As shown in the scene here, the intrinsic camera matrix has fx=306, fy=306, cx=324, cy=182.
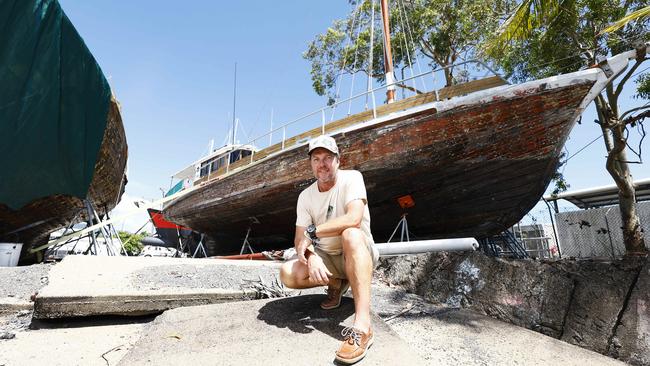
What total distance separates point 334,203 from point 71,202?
6123 millimetres

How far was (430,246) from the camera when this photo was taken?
294cm

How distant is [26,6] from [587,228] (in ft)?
51.9

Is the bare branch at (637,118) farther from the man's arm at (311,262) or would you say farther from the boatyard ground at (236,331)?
the man's arm at (311,262)

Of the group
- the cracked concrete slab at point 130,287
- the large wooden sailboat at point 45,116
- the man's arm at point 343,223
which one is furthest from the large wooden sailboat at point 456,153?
the man's arm at point 343,223

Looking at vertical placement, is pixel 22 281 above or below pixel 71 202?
below

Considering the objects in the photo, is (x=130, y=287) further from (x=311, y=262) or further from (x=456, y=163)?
(x=456, y=163)

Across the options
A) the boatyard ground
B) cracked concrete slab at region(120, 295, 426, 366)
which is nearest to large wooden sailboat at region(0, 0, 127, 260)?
the boatyard ground

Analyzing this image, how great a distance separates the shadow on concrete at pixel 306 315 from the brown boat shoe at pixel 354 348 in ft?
0.71

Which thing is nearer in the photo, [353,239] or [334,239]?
[353,239]

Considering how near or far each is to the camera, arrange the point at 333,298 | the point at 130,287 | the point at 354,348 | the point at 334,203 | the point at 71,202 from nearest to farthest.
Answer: the point at 354,348, the point at 334,203, the point at 333,298, the point at 130,287, the point at 71,202

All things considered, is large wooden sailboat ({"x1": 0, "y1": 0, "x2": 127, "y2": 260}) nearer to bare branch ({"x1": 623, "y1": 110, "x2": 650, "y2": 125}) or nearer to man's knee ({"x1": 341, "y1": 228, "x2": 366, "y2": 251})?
man's knee ({"x1": 341, "y1": 228, "x2": 366, "y2": 251})

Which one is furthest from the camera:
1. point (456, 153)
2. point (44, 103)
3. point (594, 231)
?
point (594, 231)

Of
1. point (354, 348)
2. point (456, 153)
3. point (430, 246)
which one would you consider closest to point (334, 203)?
point (354, 348)

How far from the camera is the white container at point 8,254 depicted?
435 centimetres
